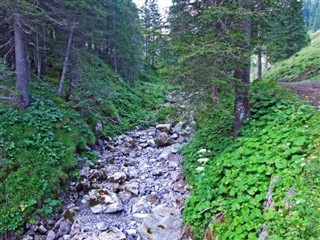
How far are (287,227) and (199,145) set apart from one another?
4.60 m

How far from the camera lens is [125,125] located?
1470cm

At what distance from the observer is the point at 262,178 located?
4.27 metres

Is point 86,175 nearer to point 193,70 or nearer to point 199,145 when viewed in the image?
point 199,145

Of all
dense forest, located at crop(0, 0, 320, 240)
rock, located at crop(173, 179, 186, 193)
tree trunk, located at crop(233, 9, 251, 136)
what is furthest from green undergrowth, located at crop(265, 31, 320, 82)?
rock, located at crop(173, 179, 186, 193)

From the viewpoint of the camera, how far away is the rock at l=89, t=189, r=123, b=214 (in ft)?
21.5

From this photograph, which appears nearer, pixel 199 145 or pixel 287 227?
pixel 287 227

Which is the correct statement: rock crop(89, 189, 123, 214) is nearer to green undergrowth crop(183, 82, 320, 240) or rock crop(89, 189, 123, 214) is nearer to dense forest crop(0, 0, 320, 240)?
dense forest crop(0, 0, 320, 240)

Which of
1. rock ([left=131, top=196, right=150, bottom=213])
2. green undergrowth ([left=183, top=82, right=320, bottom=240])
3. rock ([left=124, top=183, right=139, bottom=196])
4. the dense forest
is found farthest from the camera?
rock ([left=124, top=183, right=139, bottom=196])

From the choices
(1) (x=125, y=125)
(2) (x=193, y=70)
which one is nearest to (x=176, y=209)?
(2) (x=193, y=70)

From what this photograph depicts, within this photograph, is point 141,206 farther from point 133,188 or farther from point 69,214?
point 69,214

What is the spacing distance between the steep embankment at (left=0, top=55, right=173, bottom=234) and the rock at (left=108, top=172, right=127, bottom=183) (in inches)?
47.5

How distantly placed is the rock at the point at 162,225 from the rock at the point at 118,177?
2.43 metres

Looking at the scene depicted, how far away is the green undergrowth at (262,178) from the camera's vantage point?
320 cm

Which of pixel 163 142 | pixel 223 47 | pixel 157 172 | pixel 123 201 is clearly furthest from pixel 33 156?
pixel 223 47
